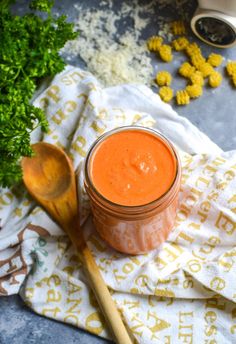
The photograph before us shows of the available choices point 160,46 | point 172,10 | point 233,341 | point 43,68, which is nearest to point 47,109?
point 43,68

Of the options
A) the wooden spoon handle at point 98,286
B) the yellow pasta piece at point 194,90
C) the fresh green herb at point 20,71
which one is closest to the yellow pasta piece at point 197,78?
the yellow pasta piece at point 194,90

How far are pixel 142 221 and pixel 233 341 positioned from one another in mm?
292

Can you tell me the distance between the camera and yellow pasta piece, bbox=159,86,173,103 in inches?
54.9

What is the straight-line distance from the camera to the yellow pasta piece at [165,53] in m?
1.43

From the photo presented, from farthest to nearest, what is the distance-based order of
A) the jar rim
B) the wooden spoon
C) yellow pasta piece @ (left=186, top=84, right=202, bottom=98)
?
1. yellow pasta piece @ (left=186, top=84, right=202, bottom=98)
2. the wooden spoon
3. the jar rim

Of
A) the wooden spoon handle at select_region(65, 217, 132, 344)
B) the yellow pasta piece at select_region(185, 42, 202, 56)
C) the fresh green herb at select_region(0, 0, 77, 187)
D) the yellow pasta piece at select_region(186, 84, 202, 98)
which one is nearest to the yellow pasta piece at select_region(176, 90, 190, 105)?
the yellow pasta piece at select_region(186, 84, 202, 98)

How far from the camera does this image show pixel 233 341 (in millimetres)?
1105

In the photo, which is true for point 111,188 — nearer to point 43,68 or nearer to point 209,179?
point 209,179

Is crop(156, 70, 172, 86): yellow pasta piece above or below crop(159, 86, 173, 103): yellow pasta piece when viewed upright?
above

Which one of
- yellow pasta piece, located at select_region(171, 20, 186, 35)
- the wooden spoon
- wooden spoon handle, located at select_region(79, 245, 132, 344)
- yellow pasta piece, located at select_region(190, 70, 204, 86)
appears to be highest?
yellow pasta piece, located at select_region(171, 20, 186, 35)

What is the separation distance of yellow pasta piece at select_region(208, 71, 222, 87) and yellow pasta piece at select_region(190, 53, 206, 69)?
43 mm

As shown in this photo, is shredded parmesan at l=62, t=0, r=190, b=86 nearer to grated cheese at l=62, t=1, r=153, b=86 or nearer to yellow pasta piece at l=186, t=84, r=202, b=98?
grated cheese at l=62, t=1, r=153, b=86

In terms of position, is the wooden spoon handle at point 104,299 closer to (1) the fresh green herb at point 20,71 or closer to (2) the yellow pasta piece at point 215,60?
(1) the fresh green herb at point 20,71

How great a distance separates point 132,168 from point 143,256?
229 millimetres
